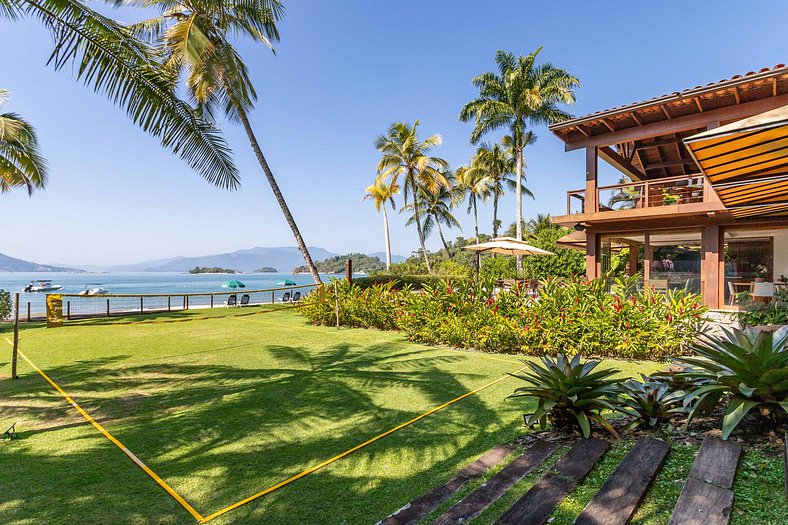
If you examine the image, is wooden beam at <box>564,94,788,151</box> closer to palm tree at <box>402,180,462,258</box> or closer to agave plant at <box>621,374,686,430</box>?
agave plant at <box>621,374,686,430</box>

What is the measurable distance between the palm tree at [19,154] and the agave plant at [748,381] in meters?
17.2

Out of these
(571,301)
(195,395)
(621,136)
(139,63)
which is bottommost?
(195,395)

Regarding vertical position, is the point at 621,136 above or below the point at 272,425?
above

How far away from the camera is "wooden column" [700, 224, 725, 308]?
11.6 meters

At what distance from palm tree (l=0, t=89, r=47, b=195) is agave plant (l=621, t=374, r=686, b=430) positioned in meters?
16.8

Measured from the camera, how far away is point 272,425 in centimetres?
409

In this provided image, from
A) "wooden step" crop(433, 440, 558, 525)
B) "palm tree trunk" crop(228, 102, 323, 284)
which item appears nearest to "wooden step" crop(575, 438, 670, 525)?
"wooden step" crop(433, 440, 558, 525)

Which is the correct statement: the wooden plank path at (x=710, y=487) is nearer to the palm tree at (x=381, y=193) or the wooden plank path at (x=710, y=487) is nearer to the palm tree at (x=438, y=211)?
the palm tree at (x=381, y=193)

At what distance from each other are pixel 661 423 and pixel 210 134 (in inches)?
278

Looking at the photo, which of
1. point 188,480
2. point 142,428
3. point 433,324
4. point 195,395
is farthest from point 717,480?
point 433,324

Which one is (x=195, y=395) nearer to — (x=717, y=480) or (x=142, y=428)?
(x=142, y=428)

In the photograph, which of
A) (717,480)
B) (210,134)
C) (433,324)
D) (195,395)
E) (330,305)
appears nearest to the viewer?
(717,480)

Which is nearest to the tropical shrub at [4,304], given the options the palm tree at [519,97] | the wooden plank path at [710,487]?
the wooden plank path at [710,487]

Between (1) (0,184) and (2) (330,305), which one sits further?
(1) (0,184)
